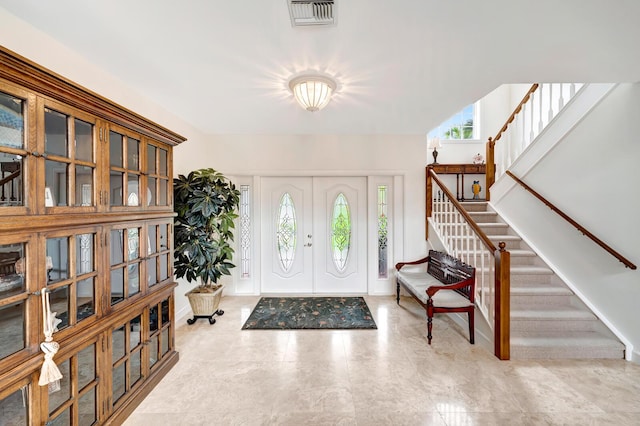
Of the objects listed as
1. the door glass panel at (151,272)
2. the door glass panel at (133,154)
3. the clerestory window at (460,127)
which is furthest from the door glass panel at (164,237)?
the clerestory window at (460,127)

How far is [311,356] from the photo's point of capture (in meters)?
2.68

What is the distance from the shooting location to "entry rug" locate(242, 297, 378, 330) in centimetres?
336

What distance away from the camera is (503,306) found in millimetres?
2609

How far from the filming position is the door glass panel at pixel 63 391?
142cm

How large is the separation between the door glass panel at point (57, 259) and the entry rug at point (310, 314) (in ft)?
7.17

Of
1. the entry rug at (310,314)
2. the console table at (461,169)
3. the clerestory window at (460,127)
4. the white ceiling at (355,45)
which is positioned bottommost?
the entry rug at (310,314)

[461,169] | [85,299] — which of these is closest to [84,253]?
[85,299]

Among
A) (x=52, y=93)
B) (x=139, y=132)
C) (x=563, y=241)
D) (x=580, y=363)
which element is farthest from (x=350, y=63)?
(x=580, y=363)

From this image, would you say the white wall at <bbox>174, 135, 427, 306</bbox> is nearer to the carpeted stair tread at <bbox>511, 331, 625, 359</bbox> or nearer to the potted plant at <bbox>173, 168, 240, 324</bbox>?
the potted plant at <bbox>173, 168, 240, 324</bbox>

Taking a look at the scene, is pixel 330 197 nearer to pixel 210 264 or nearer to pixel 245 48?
pixel 210 264

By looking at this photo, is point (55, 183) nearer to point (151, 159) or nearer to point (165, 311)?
point (151, 159)

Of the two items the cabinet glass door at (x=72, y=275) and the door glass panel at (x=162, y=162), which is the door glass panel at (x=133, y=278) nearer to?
the cabinet glass door at (x=72, y=275)

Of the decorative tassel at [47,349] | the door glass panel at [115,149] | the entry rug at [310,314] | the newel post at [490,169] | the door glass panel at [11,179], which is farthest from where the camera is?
the newel post at [490,169]

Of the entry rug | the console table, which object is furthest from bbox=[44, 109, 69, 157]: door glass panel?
the console table
